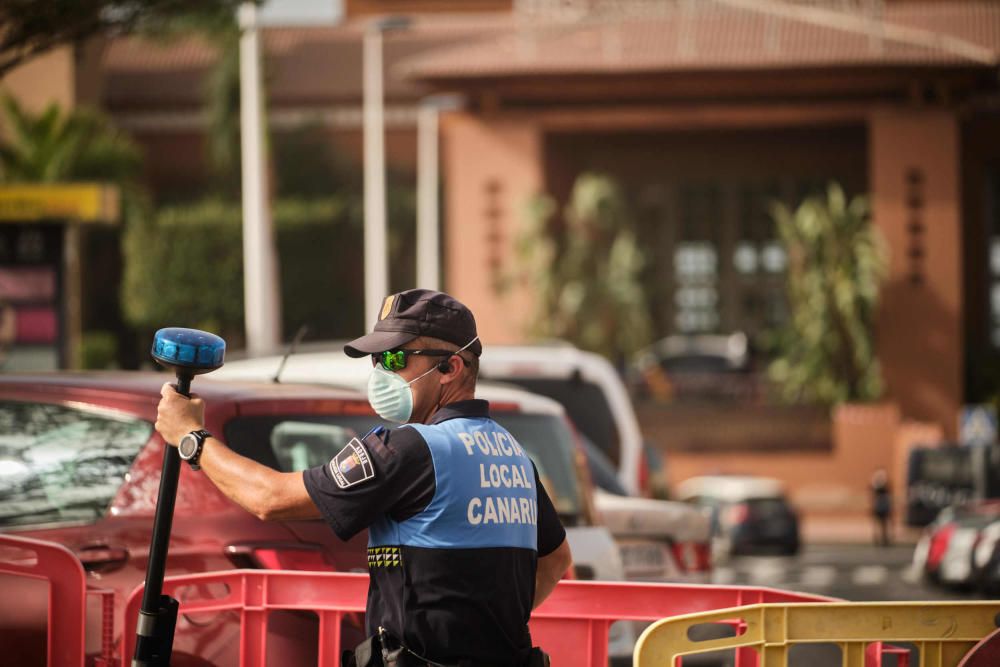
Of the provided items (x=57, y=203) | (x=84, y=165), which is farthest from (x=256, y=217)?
(x=84, y=165)

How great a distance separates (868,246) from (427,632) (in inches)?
1454

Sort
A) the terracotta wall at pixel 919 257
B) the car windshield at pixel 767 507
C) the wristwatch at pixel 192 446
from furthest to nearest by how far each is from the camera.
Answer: the terracotta wall at pixel 919 257 < the car windshield at pixel 767 507 < the wristwatch at pixel 192 446

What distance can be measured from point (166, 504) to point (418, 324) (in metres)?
0.72

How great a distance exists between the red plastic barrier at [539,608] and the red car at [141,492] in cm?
7

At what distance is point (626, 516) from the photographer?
30.6 feet

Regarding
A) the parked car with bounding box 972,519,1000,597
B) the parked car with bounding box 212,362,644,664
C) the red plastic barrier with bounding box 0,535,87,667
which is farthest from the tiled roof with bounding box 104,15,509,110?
the red plastic barrier with bounding box 0,535,87,667

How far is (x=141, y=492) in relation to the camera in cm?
577

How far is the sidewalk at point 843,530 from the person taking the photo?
36531mm

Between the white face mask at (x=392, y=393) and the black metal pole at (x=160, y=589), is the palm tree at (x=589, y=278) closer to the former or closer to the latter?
the white face mask at (x=392, y=393)

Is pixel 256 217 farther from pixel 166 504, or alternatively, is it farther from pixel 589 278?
pixel 589 278

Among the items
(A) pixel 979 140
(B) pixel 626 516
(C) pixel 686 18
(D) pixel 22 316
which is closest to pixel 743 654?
(B) pixel 626 516

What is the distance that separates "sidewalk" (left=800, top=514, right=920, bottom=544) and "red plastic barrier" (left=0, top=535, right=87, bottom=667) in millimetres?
31558

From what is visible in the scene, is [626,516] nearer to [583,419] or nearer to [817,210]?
[583,419]

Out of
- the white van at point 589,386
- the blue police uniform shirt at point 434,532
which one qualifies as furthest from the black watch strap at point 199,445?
the white van at point 589,386
